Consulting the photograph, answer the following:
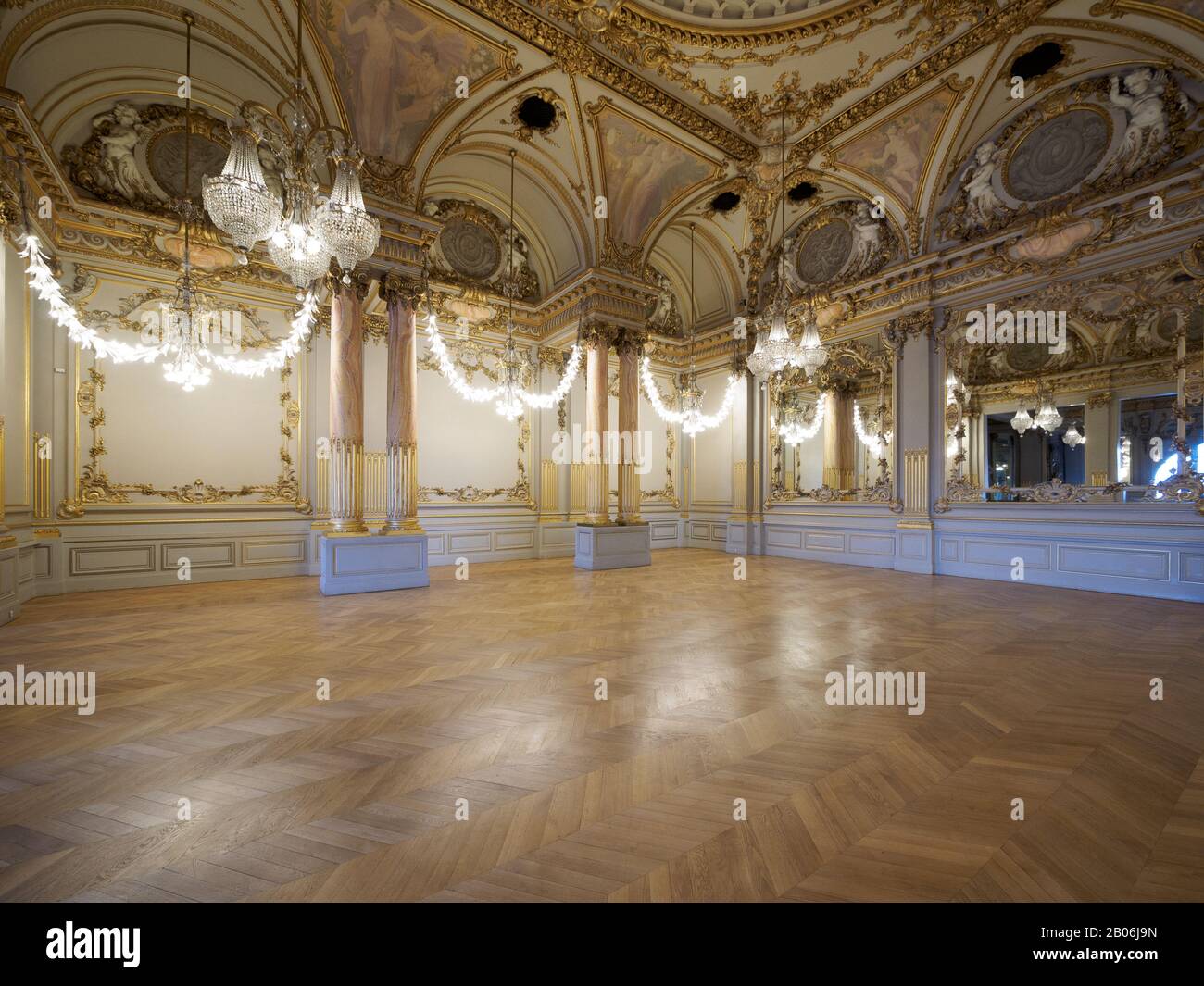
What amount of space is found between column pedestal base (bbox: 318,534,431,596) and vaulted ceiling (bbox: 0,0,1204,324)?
14.4ft

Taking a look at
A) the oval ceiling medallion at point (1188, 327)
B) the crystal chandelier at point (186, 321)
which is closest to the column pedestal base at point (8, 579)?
the crystal chandelier at point (186, 321)

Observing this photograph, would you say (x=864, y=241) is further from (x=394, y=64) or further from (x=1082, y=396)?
(x=394, y=64)

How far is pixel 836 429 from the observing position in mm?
9891

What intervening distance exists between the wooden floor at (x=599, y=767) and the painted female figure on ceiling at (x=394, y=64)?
6338 millimetres

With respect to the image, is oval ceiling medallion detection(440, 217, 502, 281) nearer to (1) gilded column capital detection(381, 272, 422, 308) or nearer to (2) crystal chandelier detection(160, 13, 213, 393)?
(1) gilded column capital detection(381, 272, 422, 308)

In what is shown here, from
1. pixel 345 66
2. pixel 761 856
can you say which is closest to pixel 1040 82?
pixel 345 66

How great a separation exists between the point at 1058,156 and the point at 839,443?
4.98 meters

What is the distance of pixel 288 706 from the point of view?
2920mm

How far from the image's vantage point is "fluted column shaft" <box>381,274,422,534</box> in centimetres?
691

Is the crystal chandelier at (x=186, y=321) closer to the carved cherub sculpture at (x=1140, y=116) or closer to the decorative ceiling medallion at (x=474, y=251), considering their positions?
the decorative ceiling medallion at (x=474, y=251)

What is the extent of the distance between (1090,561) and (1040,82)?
6664 millimetres

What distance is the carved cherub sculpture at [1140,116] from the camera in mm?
6498

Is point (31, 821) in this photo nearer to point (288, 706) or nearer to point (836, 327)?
point (288, 706)
